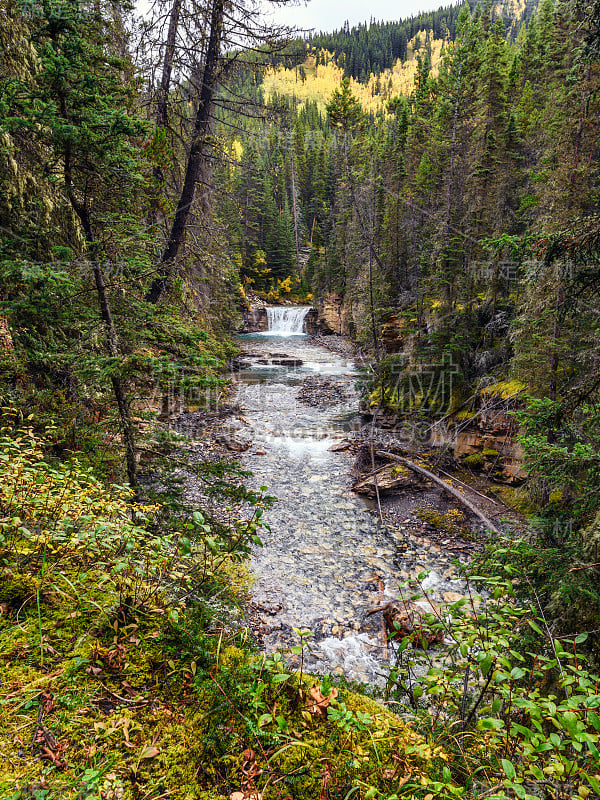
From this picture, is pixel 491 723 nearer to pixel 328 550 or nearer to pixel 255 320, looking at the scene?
pixel 328 550

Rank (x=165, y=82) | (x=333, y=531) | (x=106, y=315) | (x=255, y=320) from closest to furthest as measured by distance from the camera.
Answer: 1. (x=106, y=315)
2. (x=165, y=82)
3. (x=333, y=531)
4. (x=255, y=320)

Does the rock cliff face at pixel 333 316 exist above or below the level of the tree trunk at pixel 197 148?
below

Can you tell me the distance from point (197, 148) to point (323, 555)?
9.16m

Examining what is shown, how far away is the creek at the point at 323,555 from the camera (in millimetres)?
6242

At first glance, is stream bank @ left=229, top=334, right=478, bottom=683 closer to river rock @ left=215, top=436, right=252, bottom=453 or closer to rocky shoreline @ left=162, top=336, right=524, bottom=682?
rocky shoreline @ left=162, top=336, right=524, bottom=682

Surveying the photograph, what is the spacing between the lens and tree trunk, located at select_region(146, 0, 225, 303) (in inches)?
280

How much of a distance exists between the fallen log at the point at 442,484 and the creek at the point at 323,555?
4.08ft

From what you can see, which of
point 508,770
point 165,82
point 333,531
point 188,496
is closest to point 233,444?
point 188,496

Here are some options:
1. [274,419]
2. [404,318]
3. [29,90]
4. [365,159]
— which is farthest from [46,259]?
[365,159]

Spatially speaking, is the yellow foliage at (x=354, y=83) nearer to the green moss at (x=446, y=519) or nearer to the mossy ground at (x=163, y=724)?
the green moss at (x=446, y=519)

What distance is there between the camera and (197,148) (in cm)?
762

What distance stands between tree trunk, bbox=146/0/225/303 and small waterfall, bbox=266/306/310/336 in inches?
1408

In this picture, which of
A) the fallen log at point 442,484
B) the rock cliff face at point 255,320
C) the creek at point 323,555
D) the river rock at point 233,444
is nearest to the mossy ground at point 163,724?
the creek at point 323,555

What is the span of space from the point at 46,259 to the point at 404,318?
1736 cm
